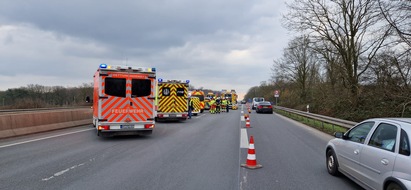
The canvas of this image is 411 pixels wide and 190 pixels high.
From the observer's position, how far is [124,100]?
1256 centimetres

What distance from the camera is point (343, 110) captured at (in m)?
25.0

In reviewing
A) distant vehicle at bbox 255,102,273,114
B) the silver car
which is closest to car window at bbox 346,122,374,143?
the silver car

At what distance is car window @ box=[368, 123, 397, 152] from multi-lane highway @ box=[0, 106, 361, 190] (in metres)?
1.18

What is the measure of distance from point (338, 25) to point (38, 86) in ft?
223

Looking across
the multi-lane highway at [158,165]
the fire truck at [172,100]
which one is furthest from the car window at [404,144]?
the fire truck at [172,100]

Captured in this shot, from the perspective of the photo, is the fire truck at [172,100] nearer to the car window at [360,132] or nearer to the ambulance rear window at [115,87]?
the ambulance rear window at [115,87]

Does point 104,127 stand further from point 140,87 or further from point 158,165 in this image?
point 158,165

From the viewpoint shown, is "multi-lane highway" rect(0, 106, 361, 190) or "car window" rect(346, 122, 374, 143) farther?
"multi-lane highway" rect(0, 106, 361, 190)

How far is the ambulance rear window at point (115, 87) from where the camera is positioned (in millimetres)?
12359

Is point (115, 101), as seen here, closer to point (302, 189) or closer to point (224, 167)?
point (224, 167)

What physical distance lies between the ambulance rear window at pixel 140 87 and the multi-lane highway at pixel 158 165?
211 cm

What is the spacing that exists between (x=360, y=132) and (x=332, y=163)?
121 centimetres

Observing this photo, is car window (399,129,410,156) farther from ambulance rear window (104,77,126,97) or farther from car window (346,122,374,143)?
ambulance rear window (104,77,126,97)

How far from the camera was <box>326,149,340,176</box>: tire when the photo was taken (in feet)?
21.6
